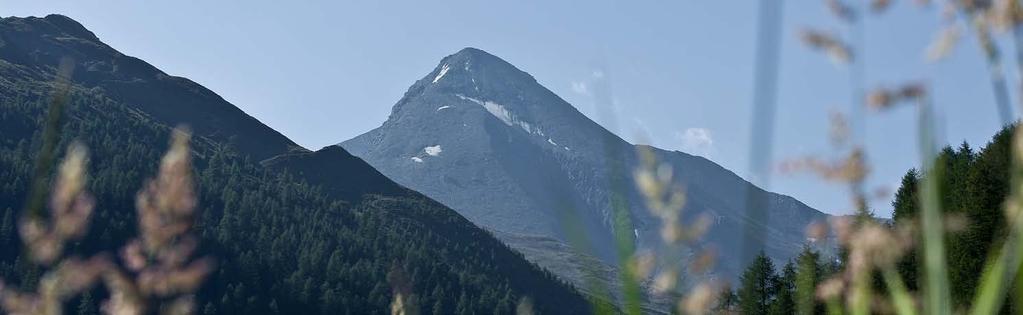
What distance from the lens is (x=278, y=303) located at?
174000mm

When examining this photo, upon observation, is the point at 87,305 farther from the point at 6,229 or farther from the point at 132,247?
the point at 132,247

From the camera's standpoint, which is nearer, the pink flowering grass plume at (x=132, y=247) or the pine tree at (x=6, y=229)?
the pink flowering grass plume at (x=132, y=247)

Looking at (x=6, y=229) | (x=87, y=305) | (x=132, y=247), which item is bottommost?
(x=87, y=305)

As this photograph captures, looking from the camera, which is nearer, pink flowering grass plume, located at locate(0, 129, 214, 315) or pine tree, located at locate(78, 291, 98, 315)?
pink flowering grass plume, located at locate(0, 129, 214, 315)

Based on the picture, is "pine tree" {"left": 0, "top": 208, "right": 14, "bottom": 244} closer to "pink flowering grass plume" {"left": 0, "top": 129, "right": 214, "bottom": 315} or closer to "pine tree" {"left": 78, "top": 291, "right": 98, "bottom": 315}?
"pine tree" {"left": 78, "top": 291, "right": 98, "bottom": 315}

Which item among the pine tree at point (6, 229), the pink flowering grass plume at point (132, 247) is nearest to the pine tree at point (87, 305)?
the pine tree at point (6, 229)

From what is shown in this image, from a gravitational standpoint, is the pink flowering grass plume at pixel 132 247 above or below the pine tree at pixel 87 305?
above

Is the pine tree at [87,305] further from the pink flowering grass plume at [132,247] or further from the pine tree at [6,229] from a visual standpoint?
the pink flowering grass plume at [132,247]

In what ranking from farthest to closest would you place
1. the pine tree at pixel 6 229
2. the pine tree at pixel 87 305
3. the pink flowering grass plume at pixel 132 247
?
1. the pine tree at pixel 6 229
2. the pine tree at pixel 87 305
3. the pink flowering grass plume at pixel 132 247

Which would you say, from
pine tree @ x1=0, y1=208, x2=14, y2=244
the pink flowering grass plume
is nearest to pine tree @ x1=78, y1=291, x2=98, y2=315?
pine tree @ x1=0, y1=208, x2=14, y2=244

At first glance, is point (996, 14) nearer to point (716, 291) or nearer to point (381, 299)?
point (716, 291)

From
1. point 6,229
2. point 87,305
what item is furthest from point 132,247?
point 6,229

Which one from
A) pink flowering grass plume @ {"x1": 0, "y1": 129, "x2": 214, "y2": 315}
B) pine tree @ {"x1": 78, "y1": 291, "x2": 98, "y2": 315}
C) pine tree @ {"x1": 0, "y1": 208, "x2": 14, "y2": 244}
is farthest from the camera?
pine tree @ {"x1": 0, "y1": 208, "x2": 14, "y2": 244}

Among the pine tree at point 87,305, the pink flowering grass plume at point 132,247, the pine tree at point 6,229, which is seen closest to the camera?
the pink flowering grass plume at point 132,247
